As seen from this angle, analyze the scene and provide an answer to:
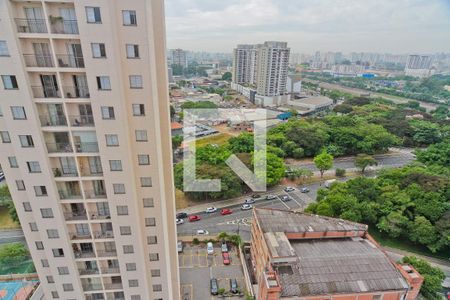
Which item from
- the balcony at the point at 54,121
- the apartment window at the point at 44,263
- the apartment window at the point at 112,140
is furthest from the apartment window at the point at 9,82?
the apartment window at the point at 44,263

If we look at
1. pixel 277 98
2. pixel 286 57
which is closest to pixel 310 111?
pixel 277 98

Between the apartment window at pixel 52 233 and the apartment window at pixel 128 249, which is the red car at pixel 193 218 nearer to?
the apartment window at pixel 128 249

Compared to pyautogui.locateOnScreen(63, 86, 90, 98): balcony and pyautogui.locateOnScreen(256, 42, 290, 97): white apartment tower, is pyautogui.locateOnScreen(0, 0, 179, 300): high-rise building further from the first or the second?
pyautogui.locateOnScreen(256, 42, 290, 97): white apartment tower

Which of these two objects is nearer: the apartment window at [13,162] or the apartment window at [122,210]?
the apartment window at [13,162]

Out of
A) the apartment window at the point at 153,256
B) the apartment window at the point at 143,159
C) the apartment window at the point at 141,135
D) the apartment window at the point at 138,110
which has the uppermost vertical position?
the apartment window at the point at 138,110

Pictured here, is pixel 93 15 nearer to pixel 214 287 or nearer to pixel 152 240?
pixel 152 240

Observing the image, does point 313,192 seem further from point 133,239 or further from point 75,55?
point 75,55

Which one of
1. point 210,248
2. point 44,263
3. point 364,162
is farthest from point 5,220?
point 364,162
